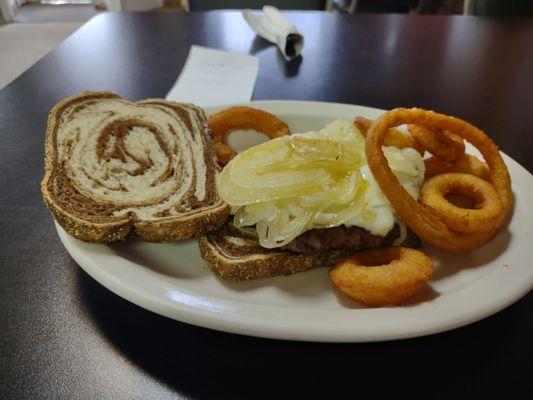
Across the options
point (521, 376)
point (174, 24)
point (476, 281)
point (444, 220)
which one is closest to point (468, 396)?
point (521, 376)

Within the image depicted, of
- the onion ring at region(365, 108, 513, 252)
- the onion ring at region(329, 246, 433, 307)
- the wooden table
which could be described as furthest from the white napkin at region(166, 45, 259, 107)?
the onion ring at region(329, 246, 433, 307)

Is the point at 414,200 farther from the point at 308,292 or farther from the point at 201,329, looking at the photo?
the point at 201,329

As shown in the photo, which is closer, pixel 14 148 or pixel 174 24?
pixel 14 148

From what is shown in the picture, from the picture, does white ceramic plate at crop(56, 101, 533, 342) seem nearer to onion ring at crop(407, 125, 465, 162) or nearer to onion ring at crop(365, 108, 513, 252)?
onion ring at crop(365, 108, 513, 252)

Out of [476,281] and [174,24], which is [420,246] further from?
[174,24]

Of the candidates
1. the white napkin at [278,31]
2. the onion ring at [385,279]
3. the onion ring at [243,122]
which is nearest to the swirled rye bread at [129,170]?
the onion ring at [243,122]

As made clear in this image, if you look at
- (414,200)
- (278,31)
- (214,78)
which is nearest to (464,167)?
(414,200)
